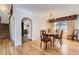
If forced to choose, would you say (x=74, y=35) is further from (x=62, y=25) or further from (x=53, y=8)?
(x=53, y=8)

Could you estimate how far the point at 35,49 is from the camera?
8.22ft

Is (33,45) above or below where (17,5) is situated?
below

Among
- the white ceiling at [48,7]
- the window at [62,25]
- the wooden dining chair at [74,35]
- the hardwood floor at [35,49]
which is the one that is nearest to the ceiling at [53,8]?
the white ceiling at [48,7]

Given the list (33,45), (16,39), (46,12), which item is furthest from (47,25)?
(16,39)

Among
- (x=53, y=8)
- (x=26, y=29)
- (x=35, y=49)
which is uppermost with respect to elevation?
(x=53, y=8)

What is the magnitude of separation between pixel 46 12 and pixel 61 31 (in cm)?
49

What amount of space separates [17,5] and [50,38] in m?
0.94

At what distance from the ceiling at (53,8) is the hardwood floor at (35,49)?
0.59 meters

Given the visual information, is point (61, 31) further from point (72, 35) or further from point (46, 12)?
point (46, 12)

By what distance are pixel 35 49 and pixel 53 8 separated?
0.91 m

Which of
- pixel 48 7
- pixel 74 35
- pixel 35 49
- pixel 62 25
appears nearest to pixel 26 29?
pixel 35 49

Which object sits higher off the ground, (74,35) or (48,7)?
(48,7)

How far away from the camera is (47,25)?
8.03 feet
